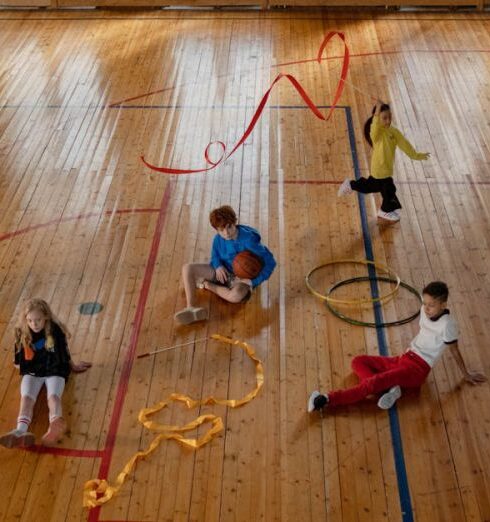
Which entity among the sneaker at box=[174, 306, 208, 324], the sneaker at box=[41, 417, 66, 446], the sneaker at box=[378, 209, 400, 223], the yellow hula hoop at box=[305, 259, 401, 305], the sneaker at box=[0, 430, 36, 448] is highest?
the sneaker at box=[0, 430, 36, 448]

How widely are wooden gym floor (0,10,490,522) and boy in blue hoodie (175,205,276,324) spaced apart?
0.12m

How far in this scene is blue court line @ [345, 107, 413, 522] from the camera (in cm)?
483

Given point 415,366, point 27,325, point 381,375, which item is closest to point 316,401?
point 381,375

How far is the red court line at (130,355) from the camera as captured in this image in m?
5.09

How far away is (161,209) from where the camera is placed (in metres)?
7.62

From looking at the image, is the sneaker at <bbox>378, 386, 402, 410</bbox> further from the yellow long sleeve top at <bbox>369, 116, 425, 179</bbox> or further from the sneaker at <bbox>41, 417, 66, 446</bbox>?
the yellow long sleeve top at <bbox>369, 116, 425, 179</bbox>

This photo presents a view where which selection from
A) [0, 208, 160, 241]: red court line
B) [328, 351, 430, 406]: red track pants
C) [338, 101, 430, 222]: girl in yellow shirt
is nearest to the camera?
[328, 351, 430, 406]: red track pants

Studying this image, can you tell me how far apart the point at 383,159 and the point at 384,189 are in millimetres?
281

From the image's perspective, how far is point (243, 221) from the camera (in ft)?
24.4

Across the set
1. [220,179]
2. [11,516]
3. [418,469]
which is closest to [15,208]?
[220,179]

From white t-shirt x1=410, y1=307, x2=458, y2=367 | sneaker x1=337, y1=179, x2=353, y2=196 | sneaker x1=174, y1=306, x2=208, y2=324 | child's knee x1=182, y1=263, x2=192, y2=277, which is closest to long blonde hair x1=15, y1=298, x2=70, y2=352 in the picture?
sneaker x1=174, y1=306, x2=208, y2=324

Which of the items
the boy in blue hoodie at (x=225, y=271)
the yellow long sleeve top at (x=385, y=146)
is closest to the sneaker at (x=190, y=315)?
the boy in blue hoodie at (x=225, y=271)

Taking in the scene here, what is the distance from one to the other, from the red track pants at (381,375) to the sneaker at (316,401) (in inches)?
2.0

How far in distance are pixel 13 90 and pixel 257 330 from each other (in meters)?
5.52
